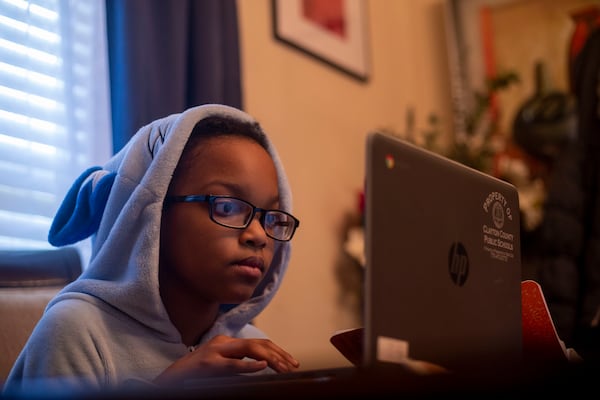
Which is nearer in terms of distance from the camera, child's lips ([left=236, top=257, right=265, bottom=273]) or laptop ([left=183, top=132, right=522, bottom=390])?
laptop ([left=183, top=132, right=522, bottom=390])

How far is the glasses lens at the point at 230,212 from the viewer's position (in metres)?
1.12

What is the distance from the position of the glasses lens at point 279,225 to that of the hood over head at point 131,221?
6.7 inches

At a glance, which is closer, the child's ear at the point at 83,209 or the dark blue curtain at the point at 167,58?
the child's ear at the point at 83,209

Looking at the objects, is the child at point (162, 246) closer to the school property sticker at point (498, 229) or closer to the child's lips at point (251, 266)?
the child's lips at point (251, 266)

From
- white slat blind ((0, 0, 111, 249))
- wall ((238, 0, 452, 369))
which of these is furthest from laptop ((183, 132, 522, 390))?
wall ((238, 0, 452, 369))

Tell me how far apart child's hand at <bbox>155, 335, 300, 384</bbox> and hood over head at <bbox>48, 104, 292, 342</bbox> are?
0.20 meters

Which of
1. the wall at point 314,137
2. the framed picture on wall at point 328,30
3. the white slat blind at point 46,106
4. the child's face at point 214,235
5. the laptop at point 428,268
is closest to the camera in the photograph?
the laptop at point 428,268

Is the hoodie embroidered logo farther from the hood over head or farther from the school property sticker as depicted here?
the school property sticker

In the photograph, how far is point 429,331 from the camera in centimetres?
75

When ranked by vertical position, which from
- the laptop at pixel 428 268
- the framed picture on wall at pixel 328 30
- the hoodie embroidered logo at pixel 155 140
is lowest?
the laptop at pixel 428 268

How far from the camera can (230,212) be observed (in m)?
1.13

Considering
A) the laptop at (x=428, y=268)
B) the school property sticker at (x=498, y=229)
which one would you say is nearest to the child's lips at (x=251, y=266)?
the laptop at (x=428, y=268)

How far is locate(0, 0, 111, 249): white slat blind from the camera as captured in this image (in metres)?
1.55

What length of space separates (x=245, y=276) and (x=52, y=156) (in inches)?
29.8
